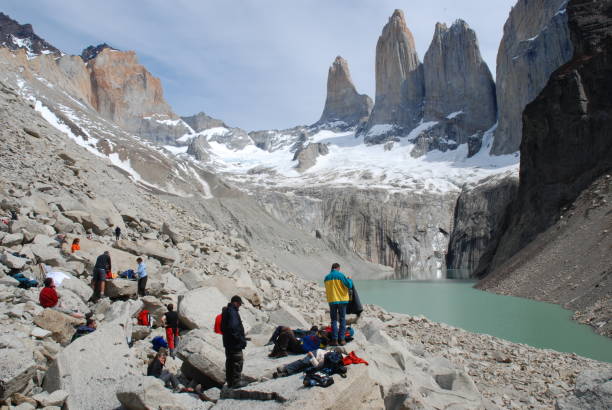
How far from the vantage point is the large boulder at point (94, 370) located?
6902 millimetres

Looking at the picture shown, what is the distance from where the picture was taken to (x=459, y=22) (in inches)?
5527

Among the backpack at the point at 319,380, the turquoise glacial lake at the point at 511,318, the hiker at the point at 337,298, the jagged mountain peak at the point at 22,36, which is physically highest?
the jagged mountain peak at the point at 22,36

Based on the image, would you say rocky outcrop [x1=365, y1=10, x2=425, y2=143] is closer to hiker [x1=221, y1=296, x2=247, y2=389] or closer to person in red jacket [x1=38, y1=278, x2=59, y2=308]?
person in red jacket [x1=38, y1=278, x2=59, y2=308]

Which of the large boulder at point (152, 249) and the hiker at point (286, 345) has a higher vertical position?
the large boulder at point (152, 249)

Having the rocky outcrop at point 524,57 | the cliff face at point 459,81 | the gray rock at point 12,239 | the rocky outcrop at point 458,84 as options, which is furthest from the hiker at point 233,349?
the cliff face at point 459,81

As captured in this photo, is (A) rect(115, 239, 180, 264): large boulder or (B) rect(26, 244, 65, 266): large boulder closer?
(B) rect(26, 244, 65, 266): large boulder

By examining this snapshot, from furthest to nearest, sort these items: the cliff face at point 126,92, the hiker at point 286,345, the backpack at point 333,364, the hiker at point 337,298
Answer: the cliff face at point 126,92 → the hiker at point 337,298 → the hiker at point 286,345 → the backpack at point 333,364

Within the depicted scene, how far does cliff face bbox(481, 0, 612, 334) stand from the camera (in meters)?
30.6

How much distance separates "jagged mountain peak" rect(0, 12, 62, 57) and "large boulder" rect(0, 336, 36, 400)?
15134 centimetres

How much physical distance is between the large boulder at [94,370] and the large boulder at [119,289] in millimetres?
3189

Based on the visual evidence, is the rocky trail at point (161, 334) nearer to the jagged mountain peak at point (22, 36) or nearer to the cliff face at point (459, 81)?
the cliff face at point (459, 81)

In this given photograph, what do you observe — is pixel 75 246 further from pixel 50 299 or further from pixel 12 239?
pixel 50 299

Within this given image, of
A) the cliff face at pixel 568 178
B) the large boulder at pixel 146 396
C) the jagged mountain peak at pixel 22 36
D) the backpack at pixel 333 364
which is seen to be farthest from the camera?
the jagged mountain peak at pixel 22 36

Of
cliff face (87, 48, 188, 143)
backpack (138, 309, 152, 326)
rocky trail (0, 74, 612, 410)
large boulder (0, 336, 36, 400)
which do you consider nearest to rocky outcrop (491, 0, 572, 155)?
rocky trail (0, 74, 612, 410)
